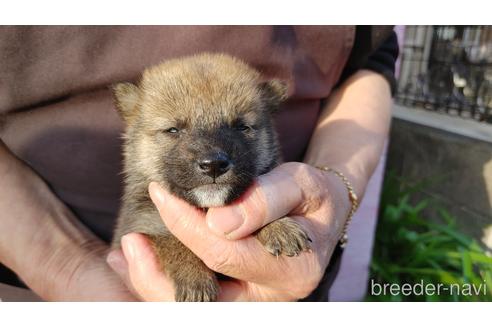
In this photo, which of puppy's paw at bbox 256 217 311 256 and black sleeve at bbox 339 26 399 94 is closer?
puppy's paw at bbox 256 217 311 256

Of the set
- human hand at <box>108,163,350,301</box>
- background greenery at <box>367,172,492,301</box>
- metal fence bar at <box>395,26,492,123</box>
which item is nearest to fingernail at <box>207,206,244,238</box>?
human hand at <box>108,163,350,301</box>

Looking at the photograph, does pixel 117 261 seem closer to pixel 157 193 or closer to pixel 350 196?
pixel 157 193

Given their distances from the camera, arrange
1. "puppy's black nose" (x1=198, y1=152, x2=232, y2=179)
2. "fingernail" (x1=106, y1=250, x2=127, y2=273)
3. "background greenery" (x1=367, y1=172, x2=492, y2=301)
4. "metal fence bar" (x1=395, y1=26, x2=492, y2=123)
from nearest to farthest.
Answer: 1. "puppy's black nose" (x1=198, y1=152, x2=232, y2=179)
2. "fingernail" (x1=106, y1=250, x2=127, y2=273)
3. "background greenery" (x1=367, y1=172, x2=492, y2=301)
4. "metal fence bar" (x1=395, y1=26, x2=492, y2=123)

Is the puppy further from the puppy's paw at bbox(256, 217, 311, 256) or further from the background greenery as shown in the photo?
the background greenery

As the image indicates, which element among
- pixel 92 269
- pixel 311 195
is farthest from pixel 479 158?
pixel 92 269

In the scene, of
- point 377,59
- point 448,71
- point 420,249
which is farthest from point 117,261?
point 448,71

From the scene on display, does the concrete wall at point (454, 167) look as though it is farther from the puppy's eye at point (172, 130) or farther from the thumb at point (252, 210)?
the puppy's eye at point (172, 130)
